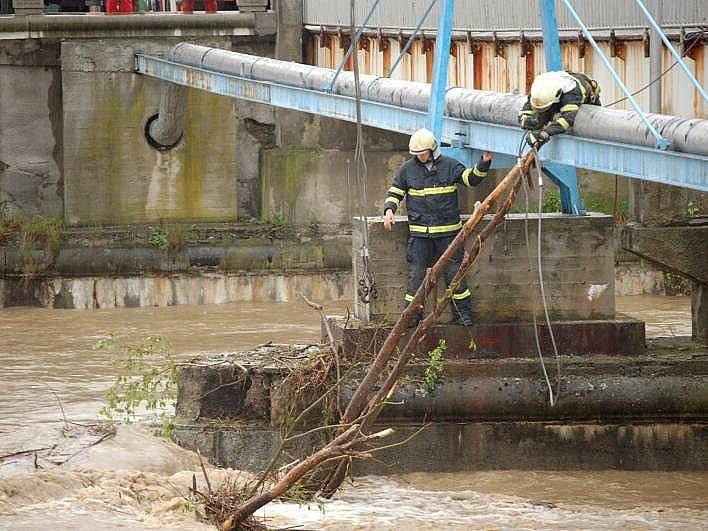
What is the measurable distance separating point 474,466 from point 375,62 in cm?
1015

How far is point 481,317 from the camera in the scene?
13.3 m

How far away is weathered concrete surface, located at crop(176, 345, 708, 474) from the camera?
1282cm

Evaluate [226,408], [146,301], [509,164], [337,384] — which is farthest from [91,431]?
[146,301]

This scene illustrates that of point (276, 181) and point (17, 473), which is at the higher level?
point (276, 181)

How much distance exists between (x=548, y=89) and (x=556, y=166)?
1.75 meters

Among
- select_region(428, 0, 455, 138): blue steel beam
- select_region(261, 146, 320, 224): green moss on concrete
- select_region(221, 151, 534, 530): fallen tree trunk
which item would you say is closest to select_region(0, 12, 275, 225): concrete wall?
select_region(261, 146, 320, 224): green moss on concrete

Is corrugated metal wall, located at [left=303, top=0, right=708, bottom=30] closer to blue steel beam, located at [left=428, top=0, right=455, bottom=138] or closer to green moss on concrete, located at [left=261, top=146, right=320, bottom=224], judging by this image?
green moss on concrete, located at [left=261, top=146, right=320, bottom=224]

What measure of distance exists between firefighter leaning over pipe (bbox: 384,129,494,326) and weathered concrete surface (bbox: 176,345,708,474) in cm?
81

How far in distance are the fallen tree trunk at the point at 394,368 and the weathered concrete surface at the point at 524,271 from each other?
196 centimetres

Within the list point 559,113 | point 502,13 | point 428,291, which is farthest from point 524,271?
point 502,13

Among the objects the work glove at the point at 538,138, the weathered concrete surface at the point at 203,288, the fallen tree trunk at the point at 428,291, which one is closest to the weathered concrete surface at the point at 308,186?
the weathered concrete surface at the point at 203,288

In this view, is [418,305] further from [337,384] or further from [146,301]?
[146,301]

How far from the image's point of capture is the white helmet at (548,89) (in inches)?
477

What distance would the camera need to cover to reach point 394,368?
10.8 metres
